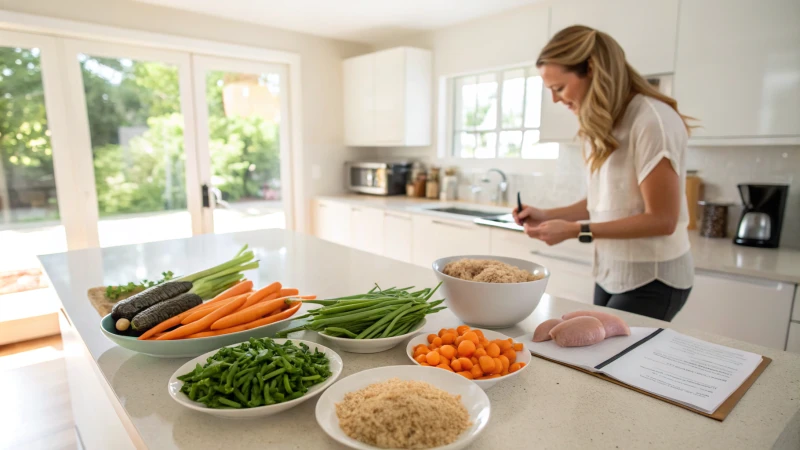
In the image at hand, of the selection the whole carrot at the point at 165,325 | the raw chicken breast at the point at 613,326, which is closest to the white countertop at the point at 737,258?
the raw chicken breast at the point at 613,326

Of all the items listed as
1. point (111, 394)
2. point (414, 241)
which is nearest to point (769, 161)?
point (414, 241)

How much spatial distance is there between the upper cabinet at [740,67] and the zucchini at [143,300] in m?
2.32

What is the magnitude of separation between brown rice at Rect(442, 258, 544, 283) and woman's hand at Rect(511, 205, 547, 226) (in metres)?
0.56

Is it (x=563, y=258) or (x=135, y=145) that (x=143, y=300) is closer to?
(x=563, y=258)

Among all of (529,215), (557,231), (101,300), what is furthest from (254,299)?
(529,215)

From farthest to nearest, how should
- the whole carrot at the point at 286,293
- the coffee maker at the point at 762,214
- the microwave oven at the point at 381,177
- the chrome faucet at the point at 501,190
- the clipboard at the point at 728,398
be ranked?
the microwave oven at the point at 381,177 → the chrome faucet at the point at 501,190 → the coffee maker at the point at 762,214 → the whole carrot at the point at 286,293 → the clipboard at the point at 728,398

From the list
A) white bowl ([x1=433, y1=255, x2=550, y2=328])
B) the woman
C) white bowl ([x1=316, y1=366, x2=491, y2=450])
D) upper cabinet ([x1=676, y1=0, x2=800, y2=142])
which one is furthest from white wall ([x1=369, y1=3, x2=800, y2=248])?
white bowl ([x1=316, y1=366, x2=491, y2=450])

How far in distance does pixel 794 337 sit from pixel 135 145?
407cm

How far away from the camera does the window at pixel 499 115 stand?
11.4 ft

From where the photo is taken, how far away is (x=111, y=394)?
0.84m

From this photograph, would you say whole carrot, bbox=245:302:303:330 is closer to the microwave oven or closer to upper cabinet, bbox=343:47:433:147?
upper cabinet, bbox=343:47:433:147

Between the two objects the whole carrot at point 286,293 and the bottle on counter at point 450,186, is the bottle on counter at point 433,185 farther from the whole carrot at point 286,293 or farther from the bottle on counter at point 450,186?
the whole carrot at point 286,293

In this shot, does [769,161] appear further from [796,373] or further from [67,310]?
[67,310]

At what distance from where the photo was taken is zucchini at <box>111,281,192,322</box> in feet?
3.16
